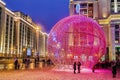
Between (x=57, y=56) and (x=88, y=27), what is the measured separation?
4.33 meters

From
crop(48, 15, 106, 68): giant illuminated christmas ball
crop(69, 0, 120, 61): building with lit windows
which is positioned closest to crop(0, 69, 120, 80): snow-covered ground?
crop(48, 15, 106, 68): giant illuminated christmas ball

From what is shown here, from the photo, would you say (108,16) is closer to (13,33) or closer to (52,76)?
(13,33)

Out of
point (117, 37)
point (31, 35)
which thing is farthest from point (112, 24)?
point (31, 35)

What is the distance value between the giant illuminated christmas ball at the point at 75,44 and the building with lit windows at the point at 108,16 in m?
22.8

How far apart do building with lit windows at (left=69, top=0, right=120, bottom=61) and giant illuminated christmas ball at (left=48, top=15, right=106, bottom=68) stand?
74.7 feet

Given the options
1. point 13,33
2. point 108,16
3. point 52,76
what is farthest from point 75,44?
point 13,33

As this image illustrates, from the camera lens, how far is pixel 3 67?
29672mm

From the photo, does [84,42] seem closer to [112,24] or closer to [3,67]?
[3,67]

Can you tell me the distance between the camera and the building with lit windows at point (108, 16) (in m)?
51.1

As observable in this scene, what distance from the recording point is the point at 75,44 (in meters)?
24.1

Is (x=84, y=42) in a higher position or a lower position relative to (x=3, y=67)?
higher

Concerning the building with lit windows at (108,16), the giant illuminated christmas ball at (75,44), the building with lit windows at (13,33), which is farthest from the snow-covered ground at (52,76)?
the building with lit windows at (13,33)

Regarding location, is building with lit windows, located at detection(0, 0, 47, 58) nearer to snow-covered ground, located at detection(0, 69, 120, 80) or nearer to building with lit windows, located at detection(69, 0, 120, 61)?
building with lit windows, located at detection(69, 0, 120, 61)

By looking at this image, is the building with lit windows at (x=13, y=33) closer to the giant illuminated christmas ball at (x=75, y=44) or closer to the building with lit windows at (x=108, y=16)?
the building with lit windows at (x=108, y=16)
